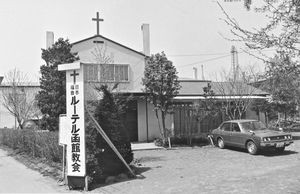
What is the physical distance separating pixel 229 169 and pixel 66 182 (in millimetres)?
5440

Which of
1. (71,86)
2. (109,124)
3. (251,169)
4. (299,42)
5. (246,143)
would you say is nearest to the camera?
(299,42)

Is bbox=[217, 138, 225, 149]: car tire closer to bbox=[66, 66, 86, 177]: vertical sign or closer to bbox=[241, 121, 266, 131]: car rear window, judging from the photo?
bbox=[241, 121, 266, 131]: car rear window

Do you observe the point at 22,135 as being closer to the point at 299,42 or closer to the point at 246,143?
the point at 246,143

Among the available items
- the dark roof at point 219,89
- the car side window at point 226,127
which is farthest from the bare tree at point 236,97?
the car side window at point 226,127

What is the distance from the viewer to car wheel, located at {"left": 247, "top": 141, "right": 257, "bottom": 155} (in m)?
15.4

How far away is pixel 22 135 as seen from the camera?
18.3 m

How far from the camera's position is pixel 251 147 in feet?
51.5

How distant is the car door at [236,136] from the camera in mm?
16344

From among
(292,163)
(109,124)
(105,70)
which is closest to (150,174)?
(109,124)

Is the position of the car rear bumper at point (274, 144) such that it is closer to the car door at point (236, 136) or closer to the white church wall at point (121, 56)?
the car door at point (236, 136)

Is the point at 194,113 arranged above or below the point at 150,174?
above

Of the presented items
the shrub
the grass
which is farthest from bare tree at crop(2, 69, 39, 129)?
the shrub

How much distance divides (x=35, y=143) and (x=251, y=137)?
9.91 meters

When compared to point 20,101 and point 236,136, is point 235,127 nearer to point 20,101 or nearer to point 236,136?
point 236,136
